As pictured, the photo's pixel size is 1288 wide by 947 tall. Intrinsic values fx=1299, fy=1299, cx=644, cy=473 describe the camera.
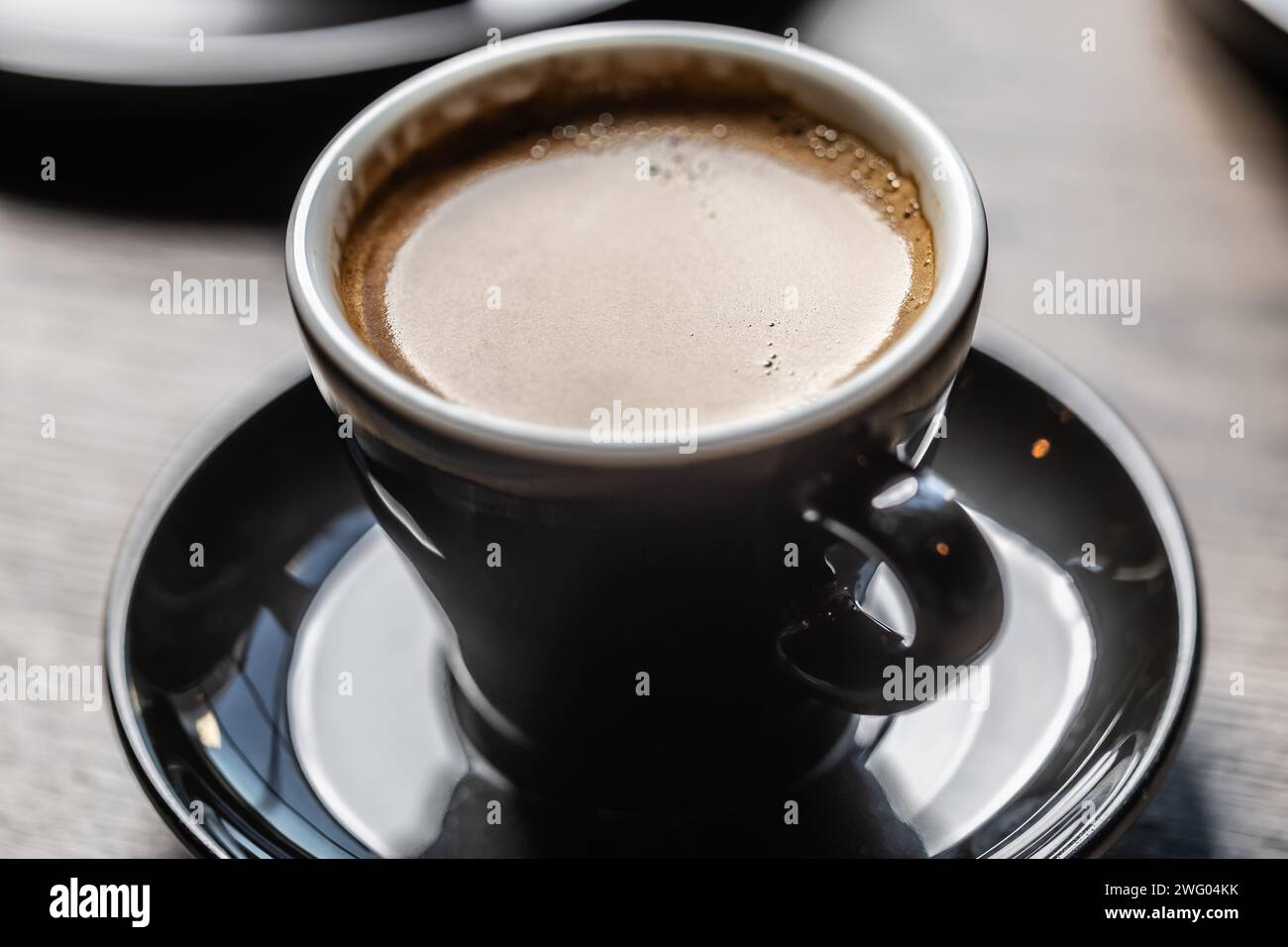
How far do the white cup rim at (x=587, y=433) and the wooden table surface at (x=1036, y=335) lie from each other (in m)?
0.32

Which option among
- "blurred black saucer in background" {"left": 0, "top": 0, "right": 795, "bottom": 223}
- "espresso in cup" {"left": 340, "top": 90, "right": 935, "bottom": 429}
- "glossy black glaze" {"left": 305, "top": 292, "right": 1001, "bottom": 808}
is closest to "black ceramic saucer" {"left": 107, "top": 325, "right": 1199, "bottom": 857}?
"glossy black glaze" {"left": 305, "top": 292, "right": 1001, "bottom": 808}

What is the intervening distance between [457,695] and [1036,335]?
57 cm

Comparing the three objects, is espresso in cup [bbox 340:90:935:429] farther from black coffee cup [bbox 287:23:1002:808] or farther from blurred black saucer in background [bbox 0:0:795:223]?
blurred black saucer in background [bbox 0:0:795:223]

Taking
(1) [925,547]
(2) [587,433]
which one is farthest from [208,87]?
(1) [925,547]

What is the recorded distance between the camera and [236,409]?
912 mm

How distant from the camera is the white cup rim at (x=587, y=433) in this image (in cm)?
60

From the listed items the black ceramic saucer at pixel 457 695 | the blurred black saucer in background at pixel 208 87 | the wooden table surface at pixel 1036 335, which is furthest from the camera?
the blurred black saucer in background at pixel 208 87

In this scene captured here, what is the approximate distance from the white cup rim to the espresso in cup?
0.04 m

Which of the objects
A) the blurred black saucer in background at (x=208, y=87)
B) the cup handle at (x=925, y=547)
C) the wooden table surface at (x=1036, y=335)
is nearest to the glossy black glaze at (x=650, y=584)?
the cup handle at (x=925, y=547)

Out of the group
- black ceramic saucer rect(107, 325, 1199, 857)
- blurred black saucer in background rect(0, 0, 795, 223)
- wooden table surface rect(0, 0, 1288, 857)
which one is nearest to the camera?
black ceramic saucer rect(107, 325, 1199, 857)

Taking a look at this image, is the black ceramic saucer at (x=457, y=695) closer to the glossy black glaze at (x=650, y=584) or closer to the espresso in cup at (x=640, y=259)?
the glossy black glaze at (x=650, y=584)

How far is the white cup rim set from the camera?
596 millimetres

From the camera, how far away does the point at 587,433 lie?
23.8 inches

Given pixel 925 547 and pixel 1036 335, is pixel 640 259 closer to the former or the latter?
pixel 925 547
